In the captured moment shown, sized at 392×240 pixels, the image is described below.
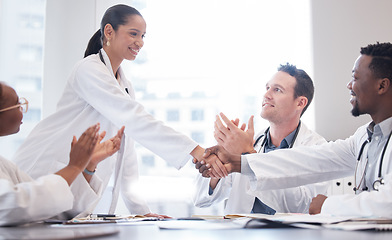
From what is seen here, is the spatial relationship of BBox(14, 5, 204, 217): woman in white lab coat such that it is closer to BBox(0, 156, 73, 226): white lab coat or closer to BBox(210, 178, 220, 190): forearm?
BBox(210, 178, 220, 190): forearm

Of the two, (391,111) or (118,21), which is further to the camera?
(118,21)

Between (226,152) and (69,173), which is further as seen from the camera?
(226,152)

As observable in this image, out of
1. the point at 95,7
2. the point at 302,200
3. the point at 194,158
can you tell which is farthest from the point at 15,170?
the point at 95,7

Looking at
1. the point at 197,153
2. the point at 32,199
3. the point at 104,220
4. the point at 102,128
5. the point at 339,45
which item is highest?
the point at 339,45

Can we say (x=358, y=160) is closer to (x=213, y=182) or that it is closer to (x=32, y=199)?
(x=213, y=182)

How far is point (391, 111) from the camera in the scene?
5.95 ft

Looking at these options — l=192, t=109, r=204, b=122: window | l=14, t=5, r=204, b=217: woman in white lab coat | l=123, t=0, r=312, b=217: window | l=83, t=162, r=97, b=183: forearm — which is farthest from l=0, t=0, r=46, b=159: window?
l=83, t=162, r=97, b=183: forearm

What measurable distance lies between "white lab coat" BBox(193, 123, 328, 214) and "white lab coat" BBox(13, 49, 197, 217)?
0.31m

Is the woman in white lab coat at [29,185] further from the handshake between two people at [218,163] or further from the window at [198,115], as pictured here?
the window at [198,115]

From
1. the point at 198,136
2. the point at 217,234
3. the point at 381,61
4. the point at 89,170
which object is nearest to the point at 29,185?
the point at 89,170

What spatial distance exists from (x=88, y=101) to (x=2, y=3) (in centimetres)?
218

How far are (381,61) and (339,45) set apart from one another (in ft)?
5.85

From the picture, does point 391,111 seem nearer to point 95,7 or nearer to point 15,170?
point 15,170

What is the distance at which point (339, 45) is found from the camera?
358cm
